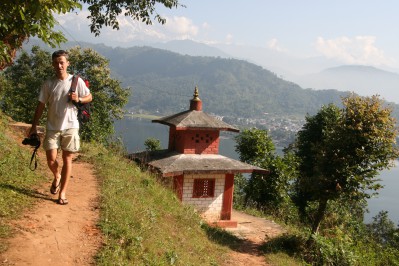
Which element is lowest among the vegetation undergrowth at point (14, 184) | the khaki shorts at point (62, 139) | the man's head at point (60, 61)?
the vegetation undergrowth at point (14, 184)

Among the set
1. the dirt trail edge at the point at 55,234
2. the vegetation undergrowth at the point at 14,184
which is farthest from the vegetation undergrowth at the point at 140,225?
the vegetation undergrowth at the point at 14,184

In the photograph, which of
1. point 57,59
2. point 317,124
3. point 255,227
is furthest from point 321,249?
point 317,124

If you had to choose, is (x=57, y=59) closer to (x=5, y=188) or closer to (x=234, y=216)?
(x=5, y=188)

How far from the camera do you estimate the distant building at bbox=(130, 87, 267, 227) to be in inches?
667

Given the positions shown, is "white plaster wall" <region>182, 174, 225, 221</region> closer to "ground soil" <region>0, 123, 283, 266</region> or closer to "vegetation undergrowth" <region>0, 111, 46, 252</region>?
"vegetation undergrowth" <region>0, 111, 46, 252</region>

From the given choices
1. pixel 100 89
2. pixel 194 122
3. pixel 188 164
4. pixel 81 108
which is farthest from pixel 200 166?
pixel 100 89

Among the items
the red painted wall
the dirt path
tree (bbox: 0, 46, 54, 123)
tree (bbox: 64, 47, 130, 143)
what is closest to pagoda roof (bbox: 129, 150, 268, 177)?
the red painted wall

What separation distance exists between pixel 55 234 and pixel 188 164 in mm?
11877

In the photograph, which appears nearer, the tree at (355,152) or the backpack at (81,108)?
the backpack at (81,108)

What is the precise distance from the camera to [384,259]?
1381 centimetres

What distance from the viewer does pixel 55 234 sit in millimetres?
5289

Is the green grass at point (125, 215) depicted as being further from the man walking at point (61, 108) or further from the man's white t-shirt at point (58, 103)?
the man's white t-shirt at point (58, 103)

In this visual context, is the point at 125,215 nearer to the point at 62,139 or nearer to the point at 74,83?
the point at 62,139

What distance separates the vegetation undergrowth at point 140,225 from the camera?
5668 mm
